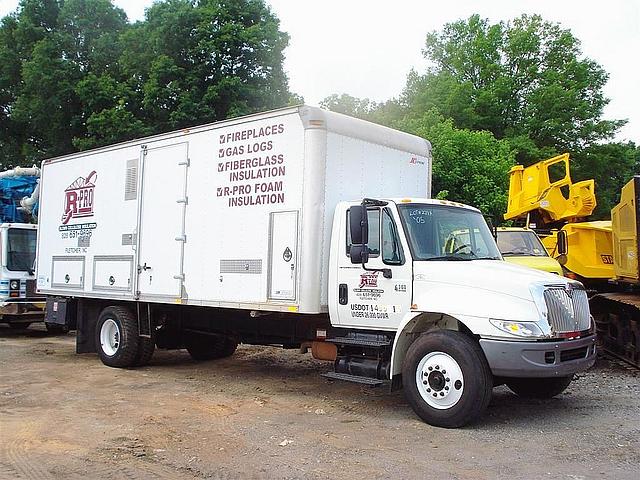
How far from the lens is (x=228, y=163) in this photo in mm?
9336

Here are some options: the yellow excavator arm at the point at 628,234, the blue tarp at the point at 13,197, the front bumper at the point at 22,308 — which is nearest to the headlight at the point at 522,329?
the yellow excavator arm at the point at 628,234

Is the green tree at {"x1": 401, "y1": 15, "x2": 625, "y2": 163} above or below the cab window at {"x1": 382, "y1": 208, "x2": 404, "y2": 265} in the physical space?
above

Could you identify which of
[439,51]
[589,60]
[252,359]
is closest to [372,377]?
[252,359]

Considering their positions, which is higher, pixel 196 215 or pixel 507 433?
pixel 196 215

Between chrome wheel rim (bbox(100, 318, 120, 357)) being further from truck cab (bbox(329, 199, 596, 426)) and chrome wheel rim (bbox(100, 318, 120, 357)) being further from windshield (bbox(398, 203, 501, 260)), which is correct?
windshield (bbox(398, 203, 501, 260))

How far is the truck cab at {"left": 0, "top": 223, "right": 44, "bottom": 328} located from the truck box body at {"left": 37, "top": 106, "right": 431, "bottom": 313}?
3.42 m

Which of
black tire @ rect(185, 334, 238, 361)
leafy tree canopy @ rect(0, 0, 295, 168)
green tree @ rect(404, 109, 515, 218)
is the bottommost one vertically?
black tire @ rect(185, 334, 238, 361)

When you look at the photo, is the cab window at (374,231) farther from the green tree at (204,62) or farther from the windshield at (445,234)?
the green tree at (204,62)

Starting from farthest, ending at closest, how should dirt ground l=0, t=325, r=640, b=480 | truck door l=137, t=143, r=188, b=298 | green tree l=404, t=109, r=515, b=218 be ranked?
1. green tree l=404, t=109, r=515, b=218
2. truck door l=137, t=143, r=188, b=298
3. dirt ground l=0, t=325, r=640, b=480

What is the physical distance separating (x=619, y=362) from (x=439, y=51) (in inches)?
1324

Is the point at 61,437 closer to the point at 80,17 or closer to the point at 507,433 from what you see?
the point at 507,433

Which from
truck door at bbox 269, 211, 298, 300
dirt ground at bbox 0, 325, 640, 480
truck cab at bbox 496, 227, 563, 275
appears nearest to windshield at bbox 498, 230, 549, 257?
truck cab at bbox 496, 227, 563, 275

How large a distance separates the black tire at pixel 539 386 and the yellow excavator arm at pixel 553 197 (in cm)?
844

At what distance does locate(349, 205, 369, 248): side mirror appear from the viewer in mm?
7523
